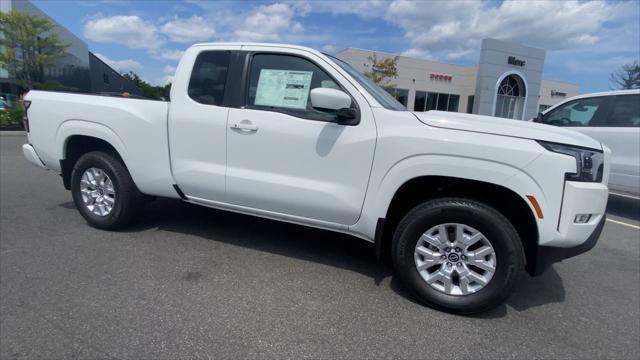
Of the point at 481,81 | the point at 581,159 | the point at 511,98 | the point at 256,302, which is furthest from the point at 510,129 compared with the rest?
the point at 511,98

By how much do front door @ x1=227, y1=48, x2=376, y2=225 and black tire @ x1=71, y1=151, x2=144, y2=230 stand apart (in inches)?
49.0

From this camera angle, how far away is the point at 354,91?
3145 mm

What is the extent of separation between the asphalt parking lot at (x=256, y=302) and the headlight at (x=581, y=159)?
1.09 metres

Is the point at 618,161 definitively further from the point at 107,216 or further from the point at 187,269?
→ the point at 107,216

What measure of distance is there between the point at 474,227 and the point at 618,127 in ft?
16.8

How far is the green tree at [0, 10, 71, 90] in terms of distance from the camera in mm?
24945

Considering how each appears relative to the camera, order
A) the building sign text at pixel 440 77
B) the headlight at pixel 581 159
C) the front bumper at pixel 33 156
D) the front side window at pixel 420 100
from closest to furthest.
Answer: the headlight at pixel 581 159, the front bumper at pixel 33 156, the front side window at pixel 420 100, the building sign text at pixel 440 77

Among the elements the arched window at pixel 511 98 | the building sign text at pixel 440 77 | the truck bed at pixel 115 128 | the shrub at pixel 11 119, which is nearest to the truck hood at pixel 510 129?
the truck bed at pixel 115 128

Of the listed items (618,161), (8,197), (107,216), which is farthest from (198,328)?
(618,161)

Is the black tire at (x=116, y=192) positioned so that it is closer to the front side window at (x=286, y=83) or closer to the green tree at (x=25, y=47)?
the front side window at (x=286, y=83)

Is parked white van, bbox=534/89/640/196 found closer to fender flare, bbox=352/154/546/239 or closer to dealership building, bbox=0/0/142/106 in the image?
fender flare, bbox=352/154/546/239

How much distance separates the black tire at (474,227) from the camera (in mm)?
2701

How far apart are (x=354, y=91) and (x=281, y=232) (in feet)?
6.48

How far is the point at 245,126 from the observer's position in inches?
132
